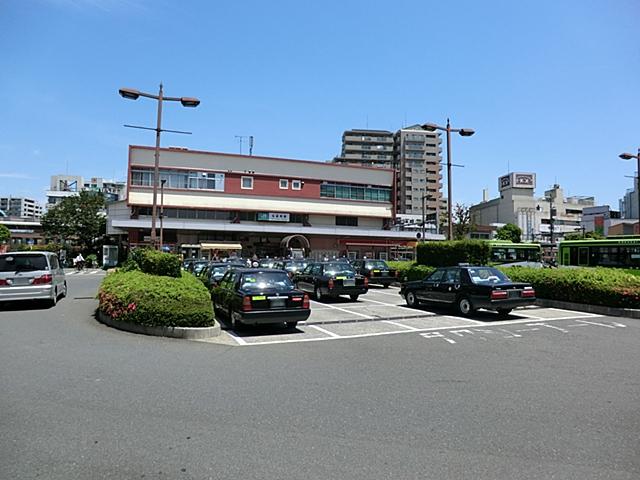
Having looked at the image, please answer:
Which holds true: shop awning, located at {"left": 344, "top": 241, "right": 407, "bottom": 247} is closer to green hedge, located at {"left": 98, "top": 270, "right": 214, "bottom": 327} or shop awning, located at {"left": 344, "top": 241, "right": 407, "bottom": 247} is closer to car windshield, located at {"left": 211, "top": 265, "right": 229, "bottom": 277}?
car windshield, located at {"left": 211, "top": 265, "right": 229, "bottom": 277}

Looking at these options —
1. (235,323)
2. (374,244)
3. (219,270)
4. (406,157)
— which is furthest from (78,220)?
(406,157)

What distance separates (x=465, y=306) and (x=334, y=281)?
5214 mm

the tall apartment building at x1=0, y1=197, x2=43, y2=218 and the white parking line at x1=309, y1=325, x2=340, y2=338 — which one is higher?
the tall apartment building at x1=0, y1=197, x2=43, y2=218

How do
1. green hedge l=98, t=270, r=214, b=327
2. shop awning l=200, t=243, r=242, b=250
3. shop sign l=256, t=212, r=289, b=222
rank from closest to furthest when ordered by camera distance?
green hedge l=98, t=270, r=214, b=327
shop awning l=200, t=243, r=242, b=250
shop sign l=256, t=212, r=289, b=222

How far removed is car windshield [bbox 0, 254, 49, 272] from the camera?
13955 millimetres

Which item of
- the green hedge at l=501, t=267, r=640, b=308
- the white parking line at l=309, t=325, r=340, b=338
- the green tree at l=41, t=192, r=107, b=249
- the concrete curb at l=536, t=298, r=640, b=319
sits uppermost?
the green tree at l=41, t=192, r=107, b=249

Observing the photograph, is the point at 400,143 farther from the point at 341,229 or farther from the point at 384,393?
the point at 384,393

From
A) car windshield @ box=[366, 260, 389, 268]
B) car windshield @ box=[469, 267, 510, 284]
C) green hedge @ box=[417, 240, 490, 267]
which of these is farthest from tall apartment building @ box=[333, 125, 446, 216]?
car windshield @ box=[469, 267, 510, 284]

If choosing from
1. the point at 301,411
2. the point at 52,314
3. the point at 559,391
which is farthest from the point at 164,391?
the point at 52,314

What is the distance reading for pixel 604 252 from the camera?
960 inches

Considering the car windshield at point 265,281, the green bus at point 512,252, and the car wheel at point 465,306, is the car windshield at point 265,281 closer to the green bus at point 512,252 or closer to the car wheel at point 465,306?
the car wheel at point 465,306

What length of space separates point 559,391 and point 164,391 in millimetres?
5149

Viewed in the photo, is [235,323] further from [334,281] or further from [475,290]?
[475,290]

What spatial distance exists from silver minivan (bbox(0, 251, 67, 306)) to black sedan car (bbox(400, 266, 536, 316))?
1170 cm
